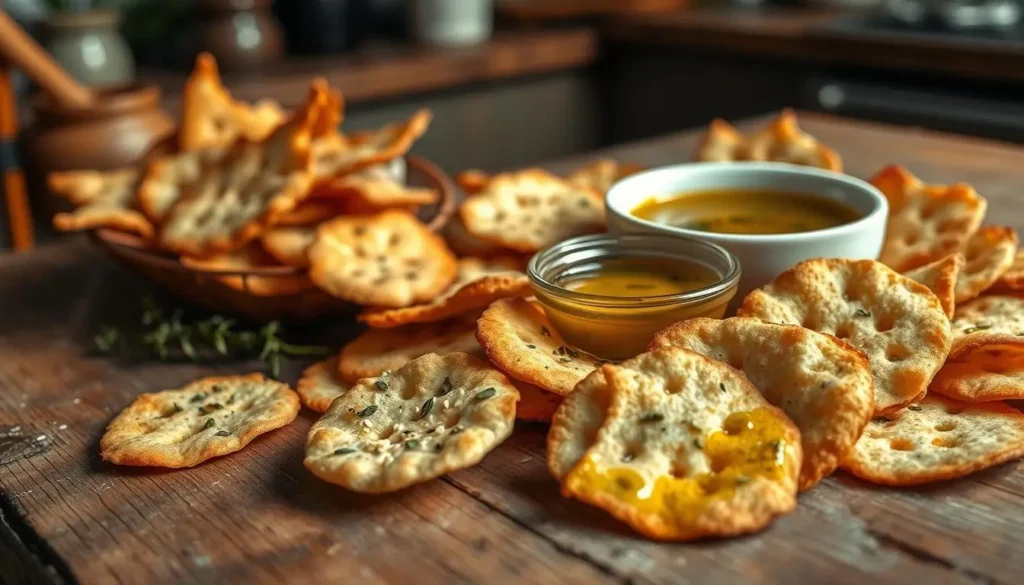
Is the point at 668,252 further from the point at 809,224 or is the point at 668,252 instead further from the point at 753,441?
the point at 753,441

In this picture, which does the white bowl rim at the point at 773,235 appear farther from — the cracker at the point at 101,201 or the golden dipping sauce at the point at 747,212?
the cracker at the point at 101,201

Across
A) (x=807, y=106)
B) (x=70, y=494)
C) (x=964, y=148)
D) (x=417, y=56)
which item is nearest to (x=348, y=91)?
(x=417, y=56)

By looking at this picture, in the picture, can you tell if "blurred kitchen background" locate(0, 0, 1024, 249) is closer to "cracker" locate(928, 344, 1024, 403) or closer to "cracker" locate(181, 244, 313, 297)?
"cracker" locate(181, 244, 313, 297)

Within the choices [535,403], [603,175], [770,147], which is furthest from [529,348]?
[770,147]

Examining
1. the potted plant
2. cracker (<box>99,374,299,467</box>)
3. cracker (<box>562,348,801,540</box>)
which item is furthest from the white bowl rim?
the potted plant

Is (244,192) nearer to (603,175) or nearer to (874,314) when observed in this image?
(603,175)

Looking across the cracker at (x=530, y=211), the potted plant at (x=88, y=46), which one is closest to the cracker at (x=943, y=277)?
the cracker at (x=530, y=211)
